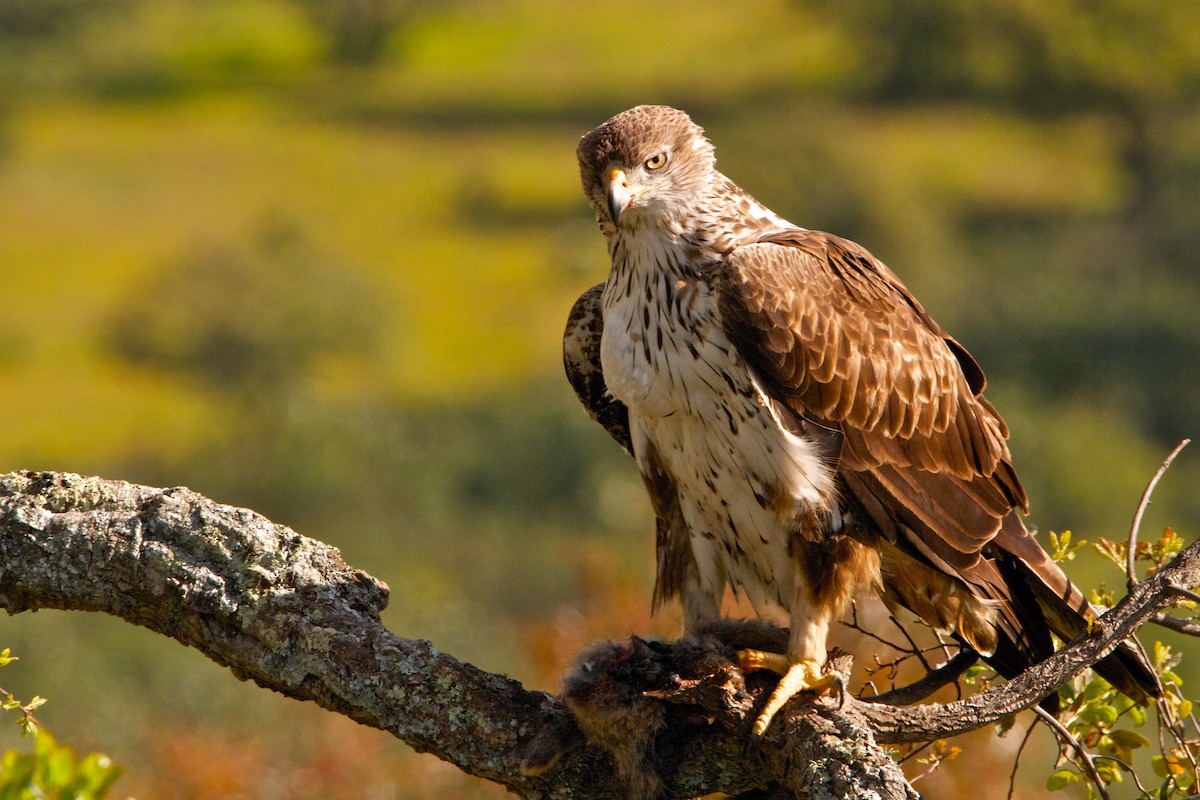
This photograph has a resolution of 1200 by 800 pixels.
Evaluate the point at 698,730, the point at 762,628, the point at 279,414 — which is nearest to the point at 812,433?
the point at 762,628

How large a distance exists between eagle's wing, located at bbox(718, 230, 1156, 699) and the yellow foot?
622mm

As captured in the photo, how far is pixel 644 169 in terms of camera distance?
559 centimetres

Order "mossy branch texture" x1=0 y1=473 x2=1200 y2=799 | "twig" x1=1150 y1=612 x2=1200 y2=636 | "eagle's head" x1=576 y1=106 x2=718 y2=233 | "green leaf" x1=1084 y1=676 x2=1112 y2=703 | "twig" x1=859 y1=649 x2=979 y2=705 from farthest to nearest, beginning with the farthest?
"eagle's head" x1=576 y1=106 x2=718 y2=233 < "green leaf" x1=1084 y1=676 x2=1112 y2=703 < "twig" x1=859 y1=649 x2=979 y2=705 < "twig" x1=1150 y1=612 x2=1200 y2=636 < "mossy branch texture" x1=0 y1=473 x2=1200 y2=799

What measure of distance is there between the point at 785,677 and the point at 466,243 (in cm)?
5214

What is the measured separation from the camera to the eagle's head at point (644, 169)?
18.1 ft

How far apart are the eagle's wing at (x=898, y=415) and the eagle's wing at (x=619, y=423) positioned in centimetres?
77

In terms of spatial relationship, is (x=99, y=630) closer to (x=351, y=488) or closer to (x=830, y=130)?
(x=351, y=488)

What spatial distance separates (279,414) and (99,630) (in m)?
21.3

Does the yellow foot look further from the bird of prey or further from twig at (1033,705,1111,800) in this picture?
twig at (1033,705,1111,800)

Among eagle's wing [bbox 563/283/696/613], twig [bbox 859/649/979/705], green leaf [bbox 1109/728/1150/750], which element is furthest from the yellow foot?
green leaf [bbox 1109/728/1150/750]

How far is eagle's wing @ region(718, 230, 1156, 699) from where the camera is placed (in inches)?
205

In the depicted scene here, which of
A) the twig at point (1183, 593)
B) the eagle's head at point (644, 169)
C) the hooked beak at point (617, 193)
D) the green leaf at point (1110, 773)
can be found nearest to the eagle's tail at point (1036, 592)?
the green leaf at point (1110, 773)

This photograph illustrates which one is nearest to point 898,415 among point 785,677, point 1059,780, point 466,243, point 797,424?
point 797,424

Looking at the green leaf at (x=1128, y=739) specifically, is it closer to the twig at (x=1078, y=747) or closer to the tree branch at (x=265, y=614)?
the twig at (x=1078, y=747)
